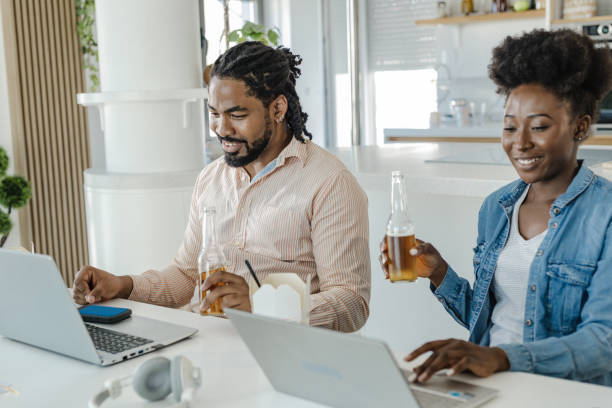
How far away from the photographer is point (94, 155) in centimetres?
473

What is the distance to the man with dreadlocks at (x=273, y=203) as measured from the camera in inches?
72.1

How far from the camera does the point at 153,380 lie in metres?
1.17

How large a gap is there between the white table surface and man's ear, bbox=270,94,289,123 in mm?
655

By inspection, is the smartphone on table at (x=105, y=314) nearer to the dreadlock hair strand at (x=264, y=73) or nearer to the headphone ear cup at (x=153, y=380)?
the headphone ear cup at (x=153, y=380)

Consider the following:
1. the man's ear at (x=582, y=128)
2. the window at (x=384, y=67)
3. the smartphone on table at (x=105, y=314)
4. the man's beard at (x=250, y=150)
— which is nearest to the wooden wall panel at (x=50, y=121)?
the man's beard at (x=250, y=150)

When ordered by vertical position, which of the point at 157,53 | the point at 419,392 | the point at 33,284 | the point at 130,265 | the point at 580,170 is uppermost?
the point at 157,53

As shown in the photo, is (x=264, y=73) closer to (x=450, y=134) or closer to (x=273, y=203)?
(x=273, y=203)

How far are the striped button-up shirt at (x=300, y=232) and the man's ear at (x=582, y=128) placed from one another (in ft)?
1.86

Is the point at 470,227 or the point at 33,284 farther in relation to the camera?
the point at 470,227

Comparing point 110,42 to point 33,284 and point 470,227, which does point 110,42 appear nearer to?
point 470,227

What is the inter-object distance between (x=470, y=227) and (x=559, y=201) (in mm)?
1010

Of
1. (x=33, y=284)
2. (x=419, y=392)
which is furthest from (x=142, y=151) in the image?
(x=419, y=392)

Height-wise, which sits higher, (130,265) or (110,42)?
(110,42)

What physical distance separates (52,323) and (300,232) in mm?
703
